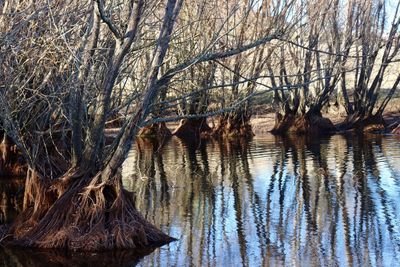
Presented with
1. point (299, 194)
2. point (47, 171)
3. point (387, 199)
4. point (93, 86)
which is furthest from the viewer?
point (299, 194)

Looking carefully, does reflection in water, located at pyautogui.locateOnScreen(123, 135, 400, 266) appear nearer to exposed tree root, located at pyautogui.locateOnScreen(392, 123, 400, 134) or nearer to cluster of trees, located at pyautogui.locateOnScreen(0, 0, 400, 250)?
cluster of trees, located at pyautogui.locateOnScreen(0, 0, 400, 250)

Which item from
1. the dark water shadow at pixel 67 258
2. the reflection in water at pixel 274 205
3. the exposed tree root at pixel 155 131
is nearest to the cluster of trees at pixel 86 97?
the dark water shadow at pixel 67 258

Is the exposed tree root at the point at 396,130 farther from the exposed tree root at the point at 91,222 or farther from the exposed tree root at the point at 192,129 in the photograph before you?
the exposed tree root at the point at 91,222

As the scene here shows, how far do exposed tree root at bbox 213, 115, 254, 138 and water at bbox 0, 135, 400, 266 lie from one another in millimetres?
7927

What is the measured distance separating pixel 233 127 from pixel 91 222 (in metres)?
21.3

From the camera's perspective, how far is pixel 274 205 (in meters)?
12.9

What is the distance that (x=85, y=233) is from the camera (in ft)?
32.6

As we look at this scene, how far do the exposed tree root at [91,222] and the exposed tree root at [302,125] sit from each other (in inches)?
864

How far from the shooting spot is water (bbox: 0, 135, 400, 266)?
9391mm

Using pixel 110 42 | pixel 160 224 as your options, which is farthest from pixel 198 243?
pixel 110 42

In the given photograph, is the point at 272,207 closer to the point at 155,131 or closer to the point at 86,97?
the point at 86,97

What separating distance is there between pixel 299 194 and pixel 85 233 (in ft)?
17.3

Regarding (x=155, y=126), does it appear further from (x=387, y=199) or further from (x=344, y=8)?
(x=387, y=199)

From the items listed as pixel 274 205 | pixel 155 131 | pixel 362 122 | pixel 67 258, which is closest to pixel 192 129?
pixel 155 131
